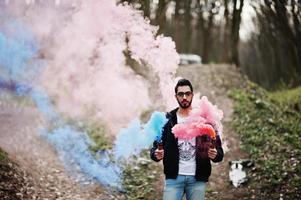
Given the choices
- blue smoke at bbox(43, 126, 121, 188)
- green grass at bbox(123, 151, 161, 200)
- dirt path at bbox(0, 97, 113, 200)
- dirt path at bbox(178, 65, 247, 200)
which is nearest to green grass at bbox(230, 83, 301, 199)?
dirt path at bbox(178, 65, 247, 200)

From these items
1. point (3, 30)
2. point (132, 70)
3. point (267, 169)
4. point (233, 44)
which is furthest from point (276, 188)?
→ point (233, 44)

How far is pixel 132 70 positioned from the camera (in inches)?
594

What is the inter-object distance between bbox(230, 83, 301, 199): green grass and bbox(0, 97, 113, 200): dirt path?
152 inches

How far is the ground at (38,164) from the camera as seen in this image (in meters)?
8.83

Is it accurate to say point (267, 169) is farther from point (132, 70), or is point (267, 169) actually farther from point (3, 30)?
point (3, 30)

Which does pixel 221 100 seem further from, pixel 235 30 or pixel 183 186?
pixel 183 186

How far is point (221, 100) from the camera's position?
56.8ft

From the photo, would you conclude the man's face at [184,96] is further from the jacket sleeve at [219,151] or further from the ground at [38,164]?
the ground at [38,164]

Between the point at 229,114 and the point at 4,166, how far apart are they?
883cm

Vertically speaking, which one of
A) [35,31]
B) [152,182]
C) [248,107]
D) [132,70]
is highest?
[35,31]

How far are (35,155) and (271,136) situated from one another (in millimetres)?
6666

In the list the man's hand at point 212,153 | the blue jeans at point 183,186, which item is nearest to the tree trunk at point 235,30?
the man's hand at point 212,153

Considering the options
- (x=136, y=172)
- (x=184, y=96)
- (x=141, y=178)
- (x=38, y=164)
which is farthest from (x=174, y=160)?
(x=38, y=164)

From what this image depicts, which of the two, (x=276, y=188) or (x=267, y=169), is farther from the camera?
(x=267, y=169)
